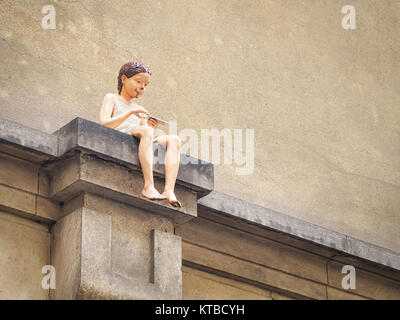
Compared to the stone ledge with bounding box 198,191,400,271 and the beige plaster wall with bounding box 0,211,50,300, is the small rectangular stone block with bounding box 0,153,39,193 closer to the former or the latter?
the beige plaster wall with bounding box 0,211,50,300

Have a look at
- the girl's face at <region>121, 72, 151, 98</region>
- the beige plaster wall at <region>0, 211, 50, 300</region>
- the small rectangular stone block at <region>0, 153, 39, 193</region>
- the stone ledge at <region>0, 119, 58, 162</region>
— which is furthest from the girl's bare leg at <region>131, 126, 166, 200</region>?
the beige plaster wall at <region>0, 211, 50, 300</region>

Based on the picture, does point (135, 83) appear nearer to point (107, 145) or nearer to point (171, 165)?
point (107, 145)

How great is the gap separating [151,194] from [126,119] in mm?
769

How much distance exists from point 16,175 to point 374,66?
16.7ft

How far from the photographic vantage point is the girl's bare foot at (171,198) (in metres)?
10.6

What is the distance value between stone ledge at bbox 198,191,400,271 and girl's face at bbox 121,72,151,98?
3.66 ft

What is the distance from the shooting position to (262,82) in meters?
13.5

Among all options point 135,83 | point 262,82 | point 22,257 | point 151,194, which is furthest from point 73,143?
point 262,82

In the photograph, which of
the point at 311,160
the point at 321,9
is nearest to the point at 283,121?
the point at 311,160

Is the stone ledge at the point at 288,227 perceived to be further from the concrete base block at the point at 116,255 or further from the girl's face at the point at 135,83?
the girl's face at the point at 135,83

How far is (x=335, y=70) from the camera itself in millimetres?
14219

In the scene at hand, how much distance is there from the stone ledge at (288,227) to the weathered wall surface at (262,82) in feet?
1.91

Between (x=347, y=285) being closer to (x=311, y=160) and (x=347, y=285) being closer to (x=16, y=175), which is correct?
(x=311, y=160)

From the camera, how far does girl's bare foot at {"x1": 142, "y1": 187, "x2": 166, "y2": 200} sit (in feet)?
34.5
